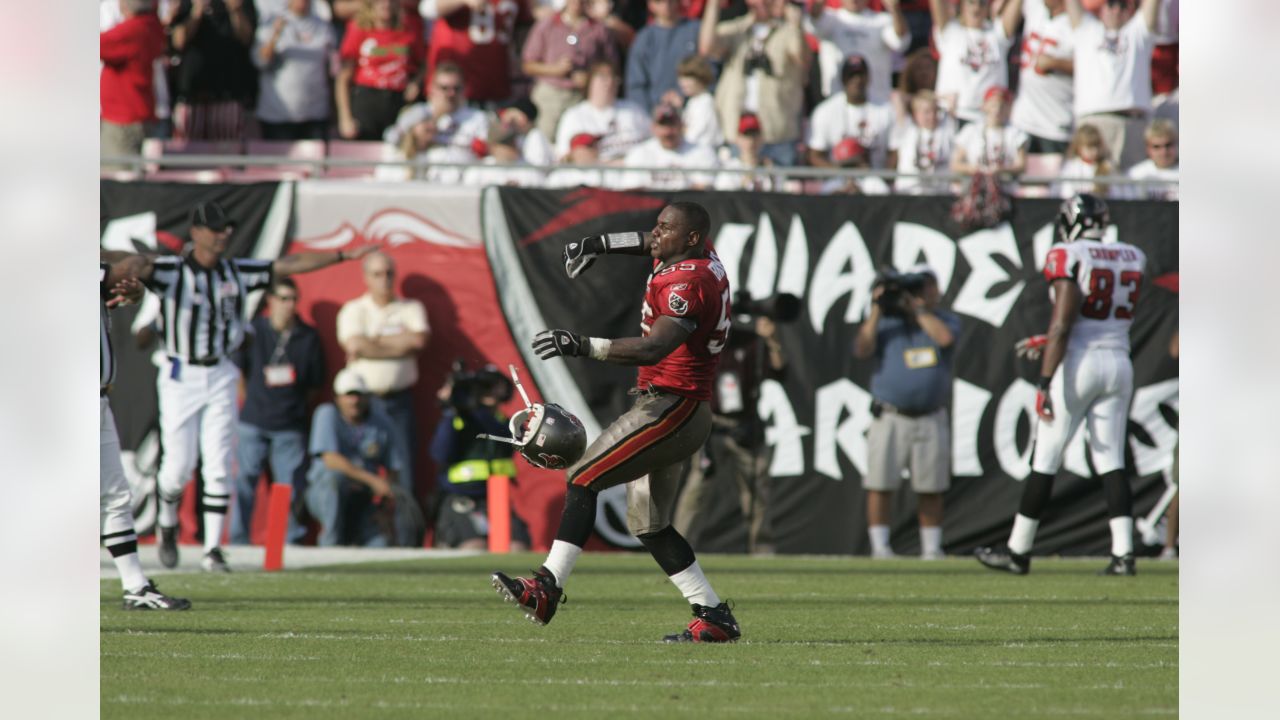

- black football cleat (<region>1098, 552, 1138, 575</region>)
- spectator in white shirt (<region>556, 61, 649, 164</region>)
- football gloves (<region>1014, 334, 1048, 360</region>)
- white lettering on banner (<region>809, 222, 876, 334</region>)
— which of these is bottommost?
black football cleat (<region>1098, 552, 1138, 575</region>)

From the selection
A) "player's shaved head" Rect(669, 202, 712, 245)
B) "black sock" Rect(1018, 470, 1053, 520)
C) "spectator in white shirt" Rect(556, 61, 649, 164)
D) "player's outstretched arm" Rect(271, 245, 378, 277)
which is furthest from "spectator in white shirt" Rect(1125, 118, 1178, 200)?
"player's shaved head" Rect(669, 202, 712, 245)

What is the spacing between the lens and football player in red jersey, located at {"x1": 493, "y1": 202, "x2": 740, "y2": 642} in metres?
7.15

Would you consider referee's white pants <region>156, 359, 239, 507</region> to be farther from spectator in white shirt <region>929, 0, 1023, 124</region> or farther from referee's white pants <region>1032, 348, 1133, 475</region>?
spectator in white shirt <region>929, 0, 1023, 124</region>

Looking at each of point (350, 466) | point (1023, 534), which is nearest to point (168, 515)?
point (350, 466)

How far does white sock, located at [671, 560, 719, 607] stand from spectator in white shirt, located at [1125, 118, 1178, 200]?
774 centimetres

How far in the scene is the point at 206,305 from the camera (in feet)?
36.7

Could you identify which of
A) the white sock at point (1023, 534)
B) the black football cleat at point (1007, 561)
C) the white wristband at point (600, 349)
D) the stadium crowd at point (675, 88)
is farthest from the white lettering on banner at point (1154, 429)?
the white wristband at point (600, 349)

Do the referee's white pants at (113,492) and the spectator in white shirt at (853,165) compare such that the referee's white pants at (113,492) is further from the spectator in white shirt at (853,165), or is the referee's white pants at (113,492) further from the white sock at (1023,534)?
the spectator in white shirt at (853,165)

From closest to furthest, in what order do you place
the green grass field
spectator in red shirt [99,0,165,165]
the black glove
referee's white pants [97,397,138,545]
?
the green grass field < the black glove < referee's white pants [97,397,138,545] < spectator in red shirt [99,0,165,165]

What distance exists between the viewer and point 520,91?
16.1 m

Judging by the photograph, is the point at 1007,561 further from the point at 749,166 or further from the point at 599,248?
the point at 599,248
